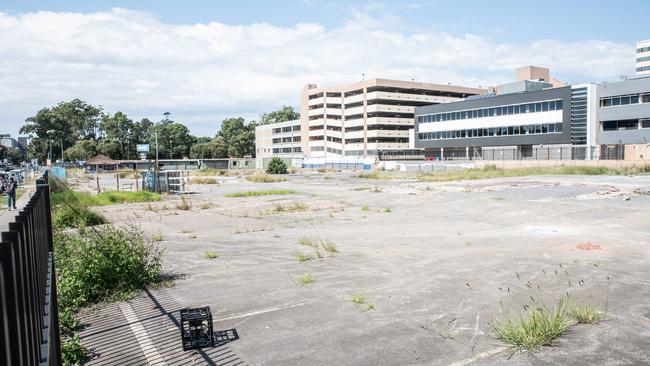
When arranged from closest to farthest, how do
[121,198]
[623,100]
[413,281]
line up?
[413,281]
[121,198]
[623,100]

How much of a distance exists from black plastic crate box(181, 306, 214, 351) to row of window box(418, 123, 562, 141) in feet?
255

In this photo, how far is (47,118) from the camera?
148m

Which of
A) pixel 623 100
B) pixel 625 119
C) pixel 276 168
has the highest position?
pixel 623 100

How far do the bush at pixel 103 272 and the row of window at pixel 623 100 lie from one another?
72.7m

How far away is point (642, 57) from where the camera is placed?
168 m

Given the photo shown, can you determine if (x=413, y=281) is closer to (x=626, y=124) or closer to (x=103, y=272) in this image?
(x=103, y=272)

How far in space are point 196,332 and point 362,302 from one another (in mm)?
2973

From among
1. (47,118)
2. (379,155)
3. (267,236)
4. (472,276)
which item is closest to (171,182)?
(267,236)

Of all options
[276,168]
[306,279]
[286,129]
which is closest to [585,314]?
[306,279]

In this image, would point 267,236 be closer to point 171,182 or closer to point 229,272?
point 229,272

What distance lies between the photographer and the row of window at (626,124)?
215 feet

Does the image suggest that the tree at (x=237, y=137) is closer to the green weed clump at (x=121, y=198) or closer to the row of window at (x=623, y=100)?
the row of window at (x=623, y=100)

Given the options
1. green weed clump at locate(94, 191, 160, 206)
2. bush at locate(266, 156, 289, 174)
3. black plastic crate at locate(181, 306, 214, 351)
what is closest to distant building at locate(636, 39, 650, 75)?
bush at locate(266, 156, 289, 174)

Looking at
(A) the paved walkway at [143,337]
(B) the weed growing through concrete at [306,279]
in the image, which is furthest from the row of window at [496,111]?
(A) the paved walkway at [143,337]
